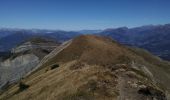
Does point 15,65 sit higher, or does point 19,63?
point 19,63

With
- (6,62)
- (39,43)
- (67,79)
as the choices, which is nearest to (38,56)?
(6,62)

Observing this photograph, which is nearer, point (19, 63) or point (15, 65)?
point (19, 63)

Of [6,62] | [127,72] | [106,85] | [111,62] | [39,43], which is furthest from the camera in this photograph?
[39,43]

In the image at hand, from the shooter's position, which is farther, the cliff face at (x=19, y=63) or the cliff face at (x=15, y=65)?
the cliff face at (x=15, y=65)

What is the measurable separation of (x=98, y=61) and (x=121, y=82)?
57.3 feet

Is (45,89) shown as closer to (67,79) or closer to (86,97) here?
(67,79)

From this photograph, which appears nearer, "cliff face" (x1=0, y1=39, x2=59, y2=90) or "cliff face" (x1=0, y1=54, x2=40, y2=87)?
"cliff face" (x1=0, y1=39, x2=59, y2=90)

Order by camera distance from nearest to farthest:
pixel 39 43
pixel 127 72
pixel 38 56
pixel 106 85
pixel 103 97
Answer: pixel 103 97 → pixel 106 85 → pixel 127 72 → pixel 38 56 → pixel 39 43

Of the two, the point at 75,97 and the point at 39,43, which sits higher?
the point at 75,97

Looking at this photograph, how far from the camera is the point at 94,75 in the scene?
46.1 m

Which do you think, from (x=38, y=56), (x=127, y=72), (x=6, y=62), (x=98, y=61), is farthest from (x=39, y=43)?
(x=127, y=72)

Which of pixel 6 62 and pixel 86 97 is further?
pixel 6 62

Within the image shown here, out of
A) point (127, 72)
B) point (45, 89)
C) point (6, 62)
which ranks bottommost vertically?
point (6, 62)

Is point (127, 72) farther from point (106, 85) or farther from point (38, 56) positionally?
point (38, 56)
